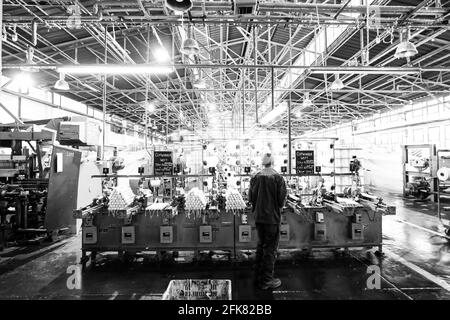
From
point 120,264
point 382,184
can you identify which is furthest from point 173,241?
point 382,184

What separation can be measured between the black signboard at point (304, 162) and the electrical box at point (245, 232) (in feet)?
4.99

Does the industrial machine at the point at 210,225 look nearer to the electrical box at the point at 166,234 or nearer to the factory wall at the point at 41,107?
the electrical box at the point at 166,234

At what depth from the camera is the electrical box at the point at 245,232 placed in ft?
14.2

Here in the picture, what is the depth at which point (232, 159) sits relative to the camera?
376 inches

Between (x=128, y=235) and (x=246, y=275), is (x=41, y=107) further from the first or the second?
(x=246, y=275)

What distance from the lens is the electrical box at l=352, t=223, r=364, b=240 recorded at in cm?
441

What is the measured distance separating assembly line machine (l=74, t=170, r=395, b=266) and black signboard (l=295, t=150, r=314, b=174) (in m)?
0.71

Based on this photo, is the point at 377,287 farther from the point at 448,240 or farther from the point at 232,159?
the point at 232,159

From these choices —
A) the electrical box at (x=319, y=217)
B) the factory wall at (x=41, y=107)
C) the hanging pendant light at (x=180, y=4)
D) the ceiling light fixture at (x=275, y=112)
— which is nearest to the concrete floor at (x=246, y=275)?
the electrical box at (x=319, y=217)

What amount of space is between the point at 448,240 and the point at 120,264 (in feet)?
21.8

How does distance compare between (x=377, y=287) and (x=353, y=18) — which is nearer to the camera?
(x=377, y=287)

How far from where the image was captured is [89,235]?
14.0 ft

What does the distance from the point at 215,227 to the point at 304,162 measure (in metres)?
2.14

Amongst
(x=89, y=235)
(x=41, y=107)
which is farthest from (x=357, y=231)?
(x=41, y=107)
